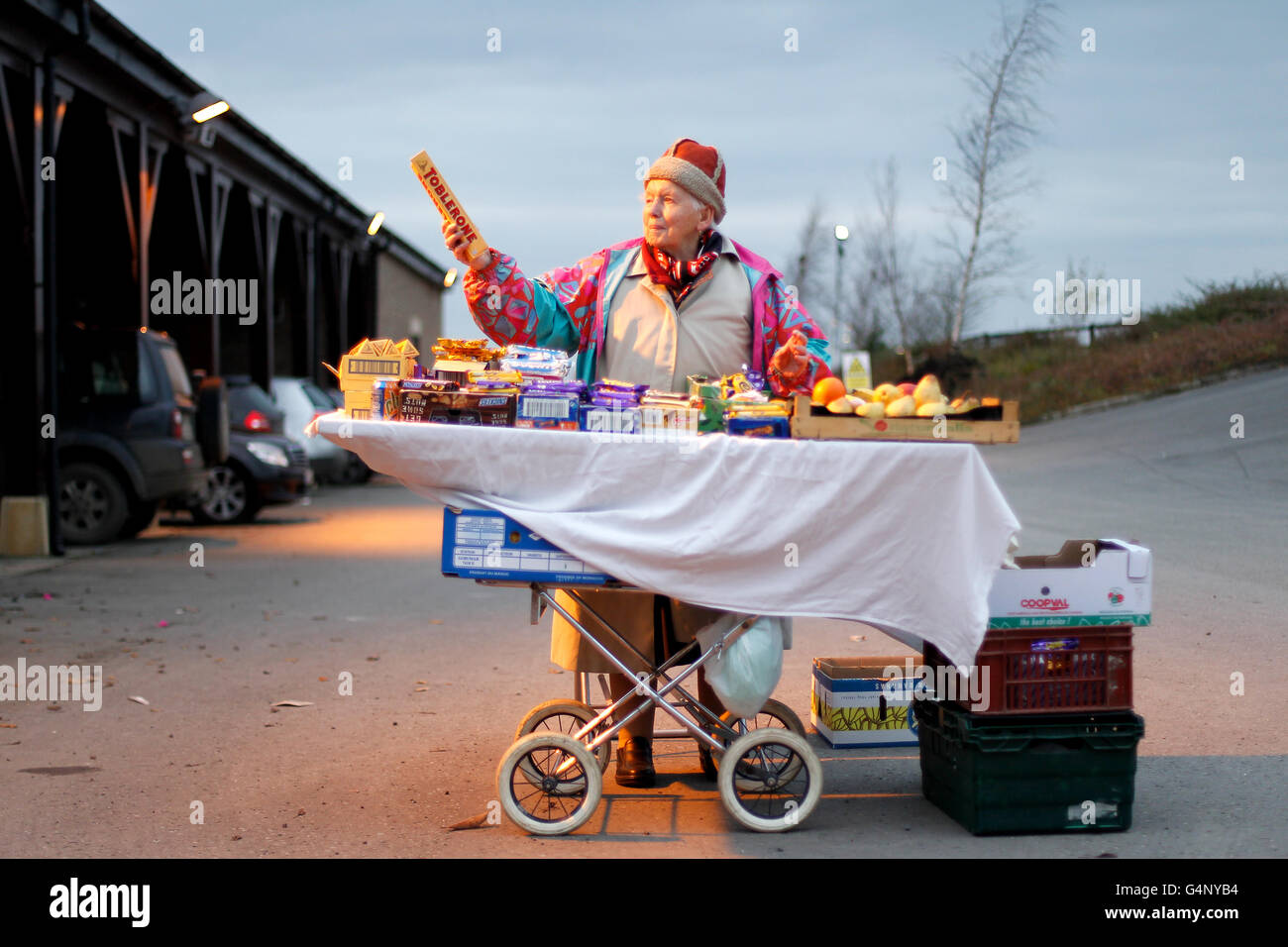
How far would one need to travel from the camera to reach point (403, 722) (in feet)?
20.8

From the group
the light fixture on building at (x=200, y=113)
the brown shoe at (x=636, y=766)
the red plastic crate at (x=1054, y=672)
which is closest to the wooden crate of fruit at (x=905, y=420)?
the red plastic crate at (x=1054, y=672)

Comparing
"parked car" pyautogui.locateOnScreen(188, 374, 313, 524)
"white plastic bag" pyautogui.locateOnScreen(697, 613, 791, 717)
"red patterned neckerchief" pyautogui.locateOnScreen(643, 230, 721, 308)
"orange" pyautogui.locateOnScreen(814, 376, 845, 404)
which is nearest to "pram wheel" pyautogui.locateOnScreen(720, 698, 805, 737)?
"white plastic bag" pyautogui.locateOnScreen(697, 613, 791, 717)

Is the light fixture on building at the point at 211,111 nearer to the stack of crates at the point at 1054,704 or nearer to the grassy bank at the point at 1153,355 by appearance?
the stack of crates at the point at 1054,704

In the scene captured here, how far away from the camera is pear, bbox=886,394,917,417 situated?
445 centimetres

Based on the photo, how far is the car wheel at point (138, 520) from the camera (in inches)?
583

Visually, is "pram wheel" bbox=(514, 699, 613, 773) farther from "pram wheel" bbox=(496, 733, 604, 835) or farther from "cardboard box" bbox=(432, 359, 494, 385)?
"cardboard box" bbox=(432, 359, 494, 385)

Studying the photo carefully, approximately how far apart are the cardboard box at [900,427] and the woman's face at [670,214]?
37.8 inches

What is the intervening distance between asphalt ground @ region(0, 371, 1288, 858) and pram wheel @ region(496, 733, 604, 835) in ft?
0.23

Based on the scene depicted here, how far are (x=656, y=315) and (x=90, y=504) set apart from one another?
11.0m

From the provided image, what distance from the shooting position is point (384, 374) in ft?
15.4

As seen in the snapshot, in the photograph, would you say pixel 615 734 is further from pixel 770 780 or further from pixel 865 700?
pixel 865 700

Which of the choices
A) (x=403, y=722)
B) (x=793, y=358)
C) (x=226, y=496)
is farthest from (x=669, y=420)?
(x=226, y=496)

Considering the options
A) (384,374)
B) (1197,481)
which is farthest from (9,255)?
(1197,481)
